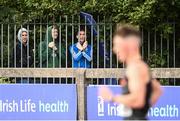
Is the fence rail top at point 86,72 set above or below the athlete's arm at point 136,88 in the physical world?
below

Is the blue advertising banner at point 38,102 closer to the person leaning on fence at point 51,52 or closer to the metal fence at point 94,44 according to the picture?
the person leaning on fence at point 51,52

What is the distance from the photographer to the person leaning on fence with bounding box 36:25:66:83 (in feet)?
47.7

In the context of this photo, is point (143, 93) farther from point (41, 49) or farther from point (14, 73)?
point (41, 49)

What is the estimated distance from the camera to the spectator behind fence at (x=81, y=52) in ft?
45.7

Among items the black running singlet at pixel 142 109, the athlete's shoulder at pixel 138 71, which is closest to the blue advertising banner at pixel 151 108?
the black running singlet at pixel 142 109

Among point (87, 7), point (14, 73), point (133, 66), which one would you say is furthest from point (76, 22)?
point (133, 66)

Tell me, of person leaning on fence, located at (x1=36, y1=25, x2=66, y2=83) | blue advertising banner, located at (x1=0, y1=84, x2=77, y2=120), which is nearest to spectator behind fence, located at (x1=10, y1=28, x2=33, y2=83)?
person leaning on fence, located at (x1=36, y1=25, x2=66, y2=83)

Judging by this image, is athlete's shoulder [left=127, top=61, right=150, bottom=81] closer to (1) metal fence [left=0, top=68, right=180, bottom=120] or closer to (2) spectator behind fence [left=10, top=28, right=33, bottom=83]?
(1) metal fence [left=0, top=68, right=180, bottom=120]

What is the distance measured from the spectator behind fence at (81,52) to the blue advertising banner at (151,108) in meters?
2.26

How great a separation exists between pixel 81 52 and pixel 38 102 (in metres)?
2.66

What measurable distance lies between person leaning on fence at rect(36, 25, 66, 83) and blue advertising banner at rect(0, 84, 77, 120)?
2637 mm

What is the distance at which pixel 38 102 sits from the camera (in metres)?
11.7

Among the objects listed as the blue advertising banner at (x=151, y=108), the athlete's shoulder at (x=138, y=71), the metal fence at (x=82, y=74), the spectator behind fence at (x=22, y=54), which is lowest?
the blue advertising banner at (x=151, y=108)

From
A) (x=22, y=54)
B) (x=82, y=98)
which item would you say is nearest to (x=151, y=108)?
(x=82, y=98)
